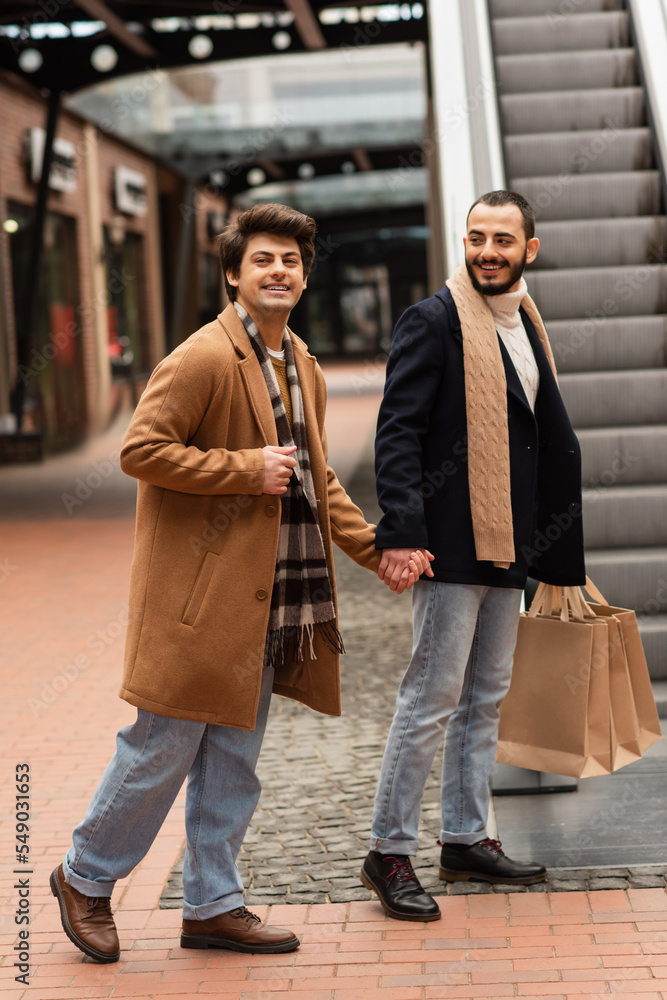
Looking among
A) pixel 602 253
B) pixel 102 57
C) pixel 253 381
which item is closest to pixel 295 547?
pixel 253 381

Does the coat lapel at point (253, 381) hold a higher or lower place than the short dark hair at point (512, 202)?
lower

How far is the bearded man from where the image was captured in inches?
122

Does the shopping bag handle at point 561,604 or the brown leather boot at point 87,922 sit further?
the shopping bag handle at point 561,604

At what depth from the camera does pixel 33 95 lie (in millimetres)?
16734

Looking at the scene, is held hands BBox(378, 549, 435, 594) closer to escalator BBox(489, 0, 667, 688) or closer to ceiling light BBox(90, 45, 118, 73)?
escalator BBox(489, 0, 667, 688)

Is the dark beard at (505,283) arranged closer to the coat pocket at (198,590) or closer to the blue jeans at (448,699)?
the blue jeans at (448,699)

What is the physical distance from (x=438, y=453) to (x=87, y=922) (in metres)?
1.54

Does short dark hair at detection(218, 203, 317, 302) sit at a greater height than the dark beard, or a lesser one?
greater

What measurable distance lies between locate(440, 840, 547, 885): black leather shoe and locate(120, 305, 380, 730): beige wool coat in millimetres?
932

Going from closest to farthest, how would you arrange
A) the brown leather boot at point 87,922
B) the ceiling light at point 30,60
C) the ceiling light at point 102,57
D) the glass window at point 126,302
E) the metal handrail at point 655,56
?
→ the brown leather boot at point 87,922, the metal handrail at point 655,56, the ceiling light at point 30,60, the ceiling light at point 102,57, the glass window at point 126,302

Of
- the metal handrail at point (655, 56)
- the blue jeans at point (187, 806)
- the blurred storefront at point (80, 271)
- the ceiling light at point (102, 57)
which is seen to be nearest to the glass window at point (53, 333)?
the blurred storefront at point (80, 271)

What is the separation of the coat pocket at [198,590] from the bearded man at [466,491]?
472 mm

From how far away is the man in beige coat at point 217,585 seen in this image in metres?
2.82

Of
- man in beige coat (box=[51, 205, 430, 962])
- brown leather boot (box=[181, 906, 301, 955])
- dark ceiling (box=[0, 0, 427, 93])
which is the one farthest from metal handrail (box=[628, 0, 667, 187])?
dark ceiling (box=[0, 0, 427, 93])
